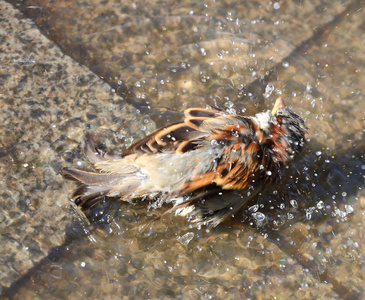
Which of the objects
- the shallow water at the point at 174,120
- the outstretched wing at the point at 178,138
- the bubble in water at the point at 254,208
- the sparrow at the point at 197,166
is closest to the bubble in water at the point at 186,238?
the shallow water at the point at 174,120

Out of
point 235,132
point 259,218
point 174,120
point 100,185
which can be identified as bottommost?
point 259,218

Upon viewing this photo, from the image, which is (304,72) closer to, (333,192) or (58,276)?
(333,192)

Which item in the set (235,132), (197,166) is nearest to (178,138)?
(197,166)

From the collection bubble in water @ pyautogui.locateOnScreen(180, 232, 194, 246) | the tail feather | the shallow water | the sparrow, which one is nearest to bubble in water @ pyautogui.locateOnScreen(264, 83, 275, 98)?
the shallow water

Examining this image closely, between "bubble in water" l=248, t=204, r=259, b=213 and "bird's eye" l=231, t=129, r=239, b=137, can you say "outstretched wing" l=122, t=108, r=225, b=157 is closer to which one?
"bird's eye" l=231, t=129, r=239, b=137

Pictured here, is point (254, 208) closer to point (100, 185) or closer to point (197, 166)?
point (197, 166)

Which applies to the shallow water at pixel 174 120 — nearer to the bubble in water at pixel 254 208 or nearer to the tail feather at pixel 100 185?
the bubble in water at pixel 254 208
